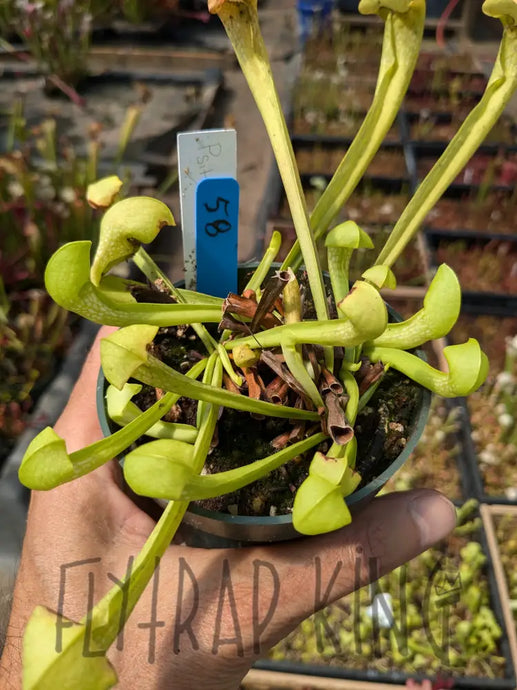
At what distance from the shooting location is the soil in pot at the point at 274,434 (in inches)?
29.4

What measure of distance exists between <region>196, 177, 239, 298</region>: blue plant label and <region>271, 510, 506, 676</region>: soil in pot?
1.03 metres

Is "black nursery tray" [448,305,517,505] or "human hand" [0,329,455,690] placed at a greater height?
"black nursery tray" [448,305,517,505]

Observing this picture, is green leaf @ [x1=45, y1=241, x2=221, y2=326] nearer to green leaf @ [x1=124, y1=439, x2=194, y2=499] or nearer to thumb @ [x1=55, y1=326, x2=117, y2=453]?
green leaf @ [x1=124, y1=439, x2=194, y2=499]

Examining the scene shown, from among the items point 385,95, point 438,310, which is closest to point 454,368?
point 438,310

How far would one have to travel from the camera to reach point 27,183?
1.91m

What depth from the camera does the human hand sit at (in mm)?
760

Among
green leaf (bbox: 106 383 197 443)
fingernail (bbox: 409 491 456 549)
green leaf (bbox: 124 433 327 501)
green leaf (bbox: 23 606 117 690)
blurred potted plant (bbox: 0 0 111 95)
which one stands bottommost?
green leaf (bbox: 23 606 117 690)

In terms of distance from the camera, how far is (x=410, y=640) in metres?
1.52

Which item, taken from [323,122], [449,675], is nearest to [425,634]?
[449,675]

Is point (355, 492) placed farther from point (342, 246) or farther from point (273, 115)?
point (273, 115)

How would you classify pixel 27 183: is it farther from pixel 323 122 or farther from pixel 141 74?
pixel 141 74

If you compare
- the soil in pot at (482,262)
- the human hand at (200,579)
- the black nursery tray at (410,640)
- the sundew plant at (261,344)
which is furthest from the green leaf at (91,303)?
the soil in pot at (482,262)

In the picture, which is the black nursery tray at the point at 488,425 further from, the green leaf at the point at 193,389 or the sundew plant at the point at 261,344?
the green leaf at the point at 193,389

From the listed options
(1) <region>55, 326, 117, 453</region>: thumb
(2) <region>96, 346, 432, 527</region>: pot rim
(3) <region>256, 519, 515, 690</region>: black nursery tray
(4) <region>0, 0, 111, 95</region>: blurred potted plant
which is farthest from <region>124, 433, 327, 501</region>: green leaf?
(4) <region>0, 0, 111, 95</region>: blurred potted plant
